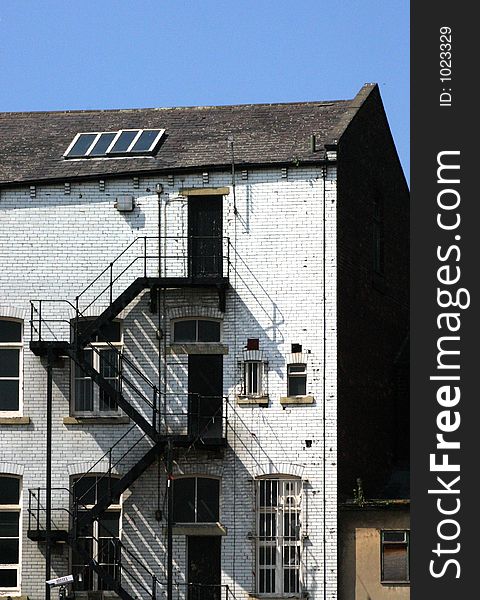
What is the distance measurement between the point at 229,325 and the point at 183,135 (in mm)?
5188

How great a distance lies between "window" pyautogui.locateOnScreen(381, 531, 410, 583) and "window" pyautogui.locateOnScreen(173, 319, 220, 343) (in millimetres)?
5723

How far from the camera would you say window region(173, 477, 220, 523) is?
33656mm

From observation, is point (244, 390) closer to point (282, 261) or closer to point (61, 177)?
point (282, 261)

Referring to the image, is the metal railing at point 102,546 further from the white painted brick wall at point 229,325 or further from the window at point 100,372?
the window at point 100,372

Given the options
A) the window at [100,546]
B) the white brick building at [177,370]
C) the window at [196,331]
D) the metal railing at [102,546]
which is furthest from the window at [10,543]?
the window at [196,331]

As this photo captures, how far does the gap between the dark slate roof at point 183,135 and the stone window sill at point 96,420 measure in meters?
5.44

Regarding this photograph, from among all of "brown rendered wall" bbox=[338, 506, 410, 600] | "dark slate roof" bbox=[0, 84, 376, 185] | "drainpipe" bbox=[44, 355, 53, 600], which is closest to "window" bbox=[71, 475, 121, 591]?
"drainpipe" bbox=[44, 355, 53, 600]

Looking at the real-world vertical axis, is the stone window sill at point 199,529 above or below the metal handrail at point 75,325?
below

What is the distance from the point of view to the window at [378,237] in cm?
3781

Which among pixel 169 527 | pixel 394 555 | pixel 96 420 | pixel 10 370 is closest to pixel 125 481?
pixel 169 527

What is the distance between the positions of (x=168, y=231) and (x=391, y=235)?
725 centimetres

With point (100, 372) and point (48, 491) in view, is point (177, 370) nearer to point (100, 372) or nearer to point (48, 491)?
point (100, 372)

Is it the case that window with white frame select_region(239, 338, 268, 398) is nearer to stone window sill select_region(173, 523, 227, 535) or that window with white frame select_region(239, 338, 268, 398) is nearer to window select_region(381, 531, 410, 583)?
stone window sill select_region(173, 523, 227, 535)

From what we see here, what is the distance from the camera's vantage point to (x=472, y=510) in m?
21.3
